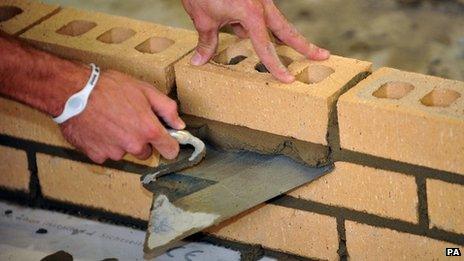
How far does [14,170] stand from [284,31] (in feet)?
3.88

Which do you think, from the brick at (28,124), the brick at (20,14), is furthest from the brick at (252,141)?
the brick at (20,14)

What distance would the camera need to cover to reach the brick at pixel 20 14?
352 centimetres

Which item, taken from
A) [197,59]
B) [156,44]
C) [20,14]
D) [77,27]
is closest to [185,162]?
[197,59]

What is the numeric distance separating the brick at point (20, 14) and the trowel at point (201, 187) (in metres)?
0.81

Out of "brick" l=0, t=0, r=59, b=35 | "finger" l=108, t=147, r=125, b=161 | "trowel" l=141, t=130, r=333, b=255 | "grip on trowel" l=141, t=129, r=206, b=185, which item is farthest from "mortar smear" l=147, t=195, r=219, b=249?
"brick" l=0, t=0, r=59, b=35

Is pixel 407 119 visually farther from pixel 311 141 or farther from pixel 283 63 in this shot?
pixel 283 63

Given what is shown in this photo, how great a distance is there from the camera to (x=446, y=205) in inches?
115

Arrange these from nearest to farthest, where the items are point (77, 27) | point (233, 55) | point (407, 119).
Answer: point (407, 119) → point (233, 55) → point (77, 27)

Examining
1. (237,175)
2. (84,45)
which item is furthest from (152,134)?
(84,45)

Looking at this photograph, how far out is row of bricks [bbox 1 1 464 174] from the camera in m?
2.84

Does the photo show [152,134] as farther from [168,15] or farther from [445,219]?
[168,15]

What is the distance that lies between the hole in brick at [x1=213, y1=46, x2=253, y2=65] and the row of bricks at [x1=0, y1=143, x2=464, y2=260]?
1.53 feet

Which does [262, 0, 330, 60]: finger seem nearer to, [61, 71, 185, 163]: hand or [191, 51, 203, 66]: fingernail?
[191, 51, 203, 66]: fingernail

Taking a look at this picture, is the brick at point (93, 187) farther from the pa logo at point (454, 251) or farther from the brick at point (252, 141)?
the pa logo at point (454, 251)
